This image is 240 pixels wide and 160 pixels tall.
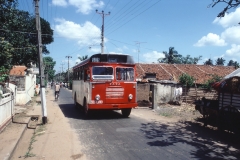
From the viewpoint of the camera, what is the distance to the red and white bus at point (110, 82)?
33.8 ft

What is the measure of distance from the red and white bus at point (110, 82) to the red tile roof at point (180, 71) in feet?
60.7

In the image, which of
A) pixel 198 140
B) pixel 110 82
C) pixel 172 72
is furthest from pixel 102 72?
pixel 172 72

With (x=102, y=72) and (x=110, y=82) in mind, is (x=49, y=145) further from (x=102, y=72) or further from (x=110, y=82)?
(x=102, y=72)

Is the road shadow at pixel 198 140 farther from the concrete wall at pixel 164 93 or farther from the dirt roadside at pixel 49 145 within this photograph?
the concrete wall at pixel 164 93

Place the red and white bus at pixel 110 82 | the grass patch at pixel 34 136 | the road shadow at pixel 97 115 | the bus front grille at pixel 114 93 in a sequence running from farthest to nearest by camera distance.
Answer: the road shadow at pixel 97 115 < the bus front grille at pixel 114 93 < the red and white bus at pixel 110 82 < the grass patch at pixel 34 136

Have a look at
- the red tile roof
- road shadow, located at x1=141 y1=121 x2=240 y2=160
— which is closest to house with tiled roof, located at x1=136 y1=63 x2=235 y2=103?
the red tile roof

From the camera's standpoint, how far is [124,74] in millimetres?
10750

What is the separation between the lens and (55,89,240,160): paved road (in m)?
5.56

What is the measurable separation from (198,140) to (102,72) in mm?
5304

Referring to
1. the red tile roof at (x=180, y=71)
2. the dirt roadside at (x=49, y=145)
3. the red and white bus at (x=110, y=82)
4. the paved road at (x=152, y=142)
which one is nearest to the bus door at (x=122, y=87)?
the red and white bus at (x=110, y=82)

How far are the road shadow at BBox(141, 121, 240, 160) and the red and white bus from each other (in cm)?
189

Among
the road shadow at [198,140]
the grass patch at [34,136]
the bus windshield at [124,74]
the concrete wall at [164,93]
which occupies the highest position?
the bus windshield at [124,74]

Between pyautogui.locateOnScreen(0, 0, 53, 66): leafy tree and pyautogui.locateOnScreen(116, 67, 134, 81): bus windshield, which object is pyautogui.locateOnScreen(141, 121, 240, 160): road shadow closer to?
pyautogui.locateOnScreen(116, 67, 134, 81): bus windshield

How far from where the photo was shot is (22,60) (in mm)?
25844
